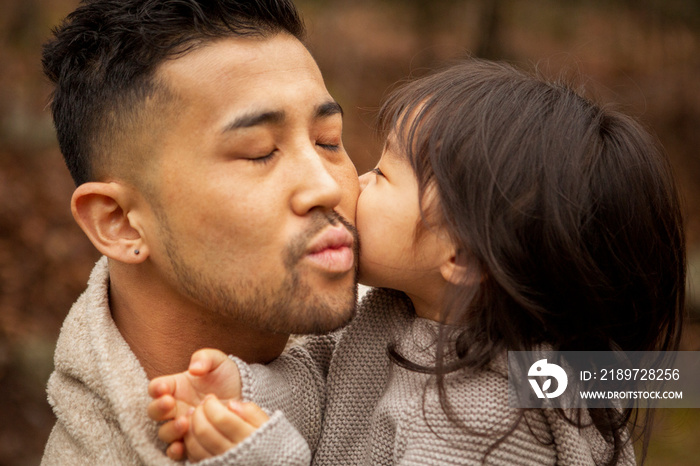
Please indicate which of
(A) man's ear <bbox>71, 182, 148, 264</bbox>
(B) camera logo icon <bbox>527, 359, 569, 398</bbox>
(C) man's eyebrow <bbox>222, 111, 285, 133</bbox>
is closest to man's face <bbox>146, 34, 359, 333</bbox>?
(C) man's eyebrow <bbox>222, 111, 285, 133</bbox>

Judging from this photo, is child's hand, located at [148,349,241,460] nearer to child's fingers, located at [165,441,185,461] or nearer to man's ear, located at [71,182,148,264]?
child's fingers, located at [165,441,185,461]

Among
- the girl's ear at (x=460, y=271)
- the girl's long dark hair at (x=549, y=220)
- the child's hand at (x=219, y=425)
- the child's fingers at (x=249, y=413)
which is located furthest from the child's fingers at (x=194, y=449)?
the girl's ear at (x=460, y=271)

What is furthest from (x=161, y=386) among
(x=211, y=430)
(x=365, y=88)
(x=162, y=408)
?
(x=365, y=88)

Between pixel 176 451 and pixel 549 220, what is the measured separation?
4.03 feet

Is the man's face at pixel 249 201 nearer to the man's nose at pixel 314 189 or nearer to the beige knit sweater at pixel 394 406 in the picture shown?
the man's nose at pixel 314 189

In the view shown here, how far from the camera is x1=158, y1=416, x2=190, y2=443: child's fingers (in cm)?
191

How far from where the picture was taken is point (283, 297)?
6.93ft

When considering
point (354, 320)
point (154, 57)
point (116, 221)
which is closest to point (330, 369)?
point (354, 320)

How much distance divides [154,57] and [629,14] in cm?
640

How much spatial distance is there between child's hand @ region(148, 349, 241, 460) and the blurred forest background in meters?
3.11

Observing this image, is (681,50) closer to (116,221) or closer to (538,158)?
(538,158)

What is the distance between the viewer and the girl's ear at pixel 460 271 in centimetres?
211

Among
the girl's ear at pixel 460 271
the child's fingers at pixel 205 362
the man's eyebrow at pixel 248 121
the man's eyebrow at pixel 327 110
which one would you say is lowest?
the child's fingers at pixel 205 362

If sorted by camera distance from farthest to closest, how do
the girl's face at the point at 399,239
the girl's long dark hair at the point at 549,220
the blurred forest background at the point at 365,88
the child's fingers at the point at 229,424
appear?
the blurred forest background at the point at 365,88
the girl's face at the point at 399,239
the girl's long dark hair at the point at 549,220
the child's fingers at the point at 229,424
